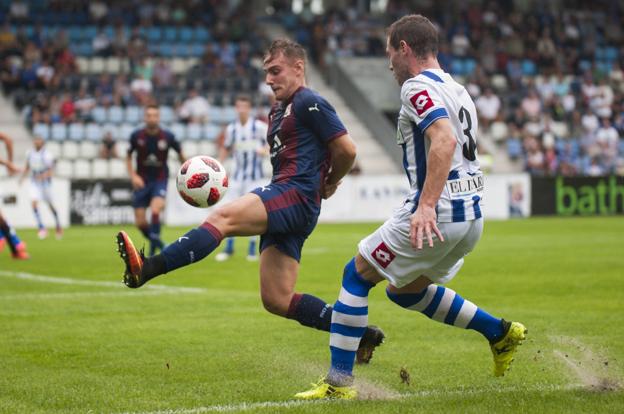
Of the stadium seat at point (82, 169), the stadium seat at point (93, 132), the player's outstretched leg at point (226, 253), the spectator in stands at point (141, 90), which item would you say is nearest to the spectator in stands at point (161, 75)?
the spectator in stands at point (141, 90)

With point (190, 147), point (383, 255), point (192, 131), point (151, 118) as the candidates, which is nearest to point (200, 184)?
point (383, 255)

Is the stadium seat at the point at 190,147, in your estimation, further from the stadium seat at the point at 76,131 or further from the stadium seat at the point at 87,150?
the stadium seat at the point at 76,131

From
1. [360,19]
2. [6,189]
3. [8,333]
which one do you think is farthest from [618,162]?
[8,333]

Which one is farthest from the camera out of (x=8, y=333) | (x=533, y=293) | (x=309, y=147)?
(x=533, y=293)

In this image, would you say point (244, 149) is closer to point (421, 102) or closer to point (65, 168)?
point (421, 102)

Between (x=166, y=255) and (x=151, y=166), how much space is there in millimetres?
9975

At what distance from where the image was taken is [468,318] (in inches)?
262

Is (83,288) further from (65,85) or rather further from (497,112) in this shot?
(497,112)

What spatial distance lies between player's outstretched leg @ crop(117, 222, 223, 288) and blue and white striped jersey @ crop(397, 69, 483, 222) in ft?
4.14

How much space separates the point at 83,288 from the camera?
1253 centimetres

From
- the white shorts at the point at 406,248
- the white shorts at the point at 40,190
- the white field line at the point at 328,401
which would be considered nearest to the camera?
the white field line at the point at 328,401

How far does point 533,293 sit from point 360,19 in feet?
93.1

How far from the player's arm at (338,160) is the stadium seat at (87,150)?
2362 cm

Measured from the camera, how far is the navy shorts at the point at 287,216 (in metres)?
6.74
